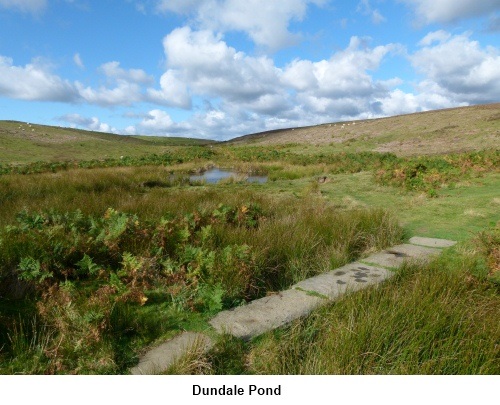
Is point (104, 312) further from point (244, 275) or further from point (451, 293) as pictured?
point (451, 293)

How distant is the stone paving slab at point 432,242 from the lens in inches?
185

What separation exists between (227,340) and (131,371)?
1.96 ft

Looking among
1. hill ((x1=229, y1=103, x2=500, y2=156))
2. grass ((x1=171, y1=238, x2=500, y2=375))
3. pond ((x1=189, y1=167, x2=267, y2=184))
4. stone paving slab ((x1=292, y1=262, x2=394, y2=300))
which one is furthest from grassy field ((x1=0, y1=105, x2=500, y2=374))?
hill ((x1=229, y1=103, x2=500, y2=156))

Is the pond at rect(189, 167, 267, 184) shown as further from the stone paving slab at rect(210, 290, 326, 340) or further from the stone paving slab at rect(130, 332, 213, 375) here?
the stone paving slab at rect(130, 332, 213, 375)

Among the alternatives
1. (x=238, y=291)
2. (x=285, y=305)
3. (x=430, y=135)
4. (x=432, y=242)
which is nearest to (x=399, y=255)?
(x=432, y=242)

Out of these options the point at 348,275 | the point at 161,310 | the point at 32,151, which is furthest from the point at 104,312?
the point at 32,151

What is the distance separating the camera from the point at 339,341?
2.34 metres

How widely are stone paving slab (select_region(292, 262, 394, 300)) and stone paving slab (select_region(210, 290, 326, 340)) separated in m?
0.17

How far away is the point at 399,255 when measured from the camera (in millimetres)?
4305

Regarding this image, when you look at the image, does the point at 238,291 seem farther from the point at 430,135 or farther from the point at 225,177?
the point at 430,135

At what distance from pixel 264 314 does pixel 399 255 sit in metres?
2.19

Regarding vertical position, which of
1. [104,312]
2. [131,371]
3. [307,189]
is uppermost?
[307,189]

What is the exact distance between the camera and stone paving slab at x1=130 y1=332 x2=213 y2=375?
216 centimetres

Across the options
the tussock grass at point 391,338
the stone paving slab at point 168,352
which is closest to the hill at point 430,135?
the tussock grass at point 391,338
